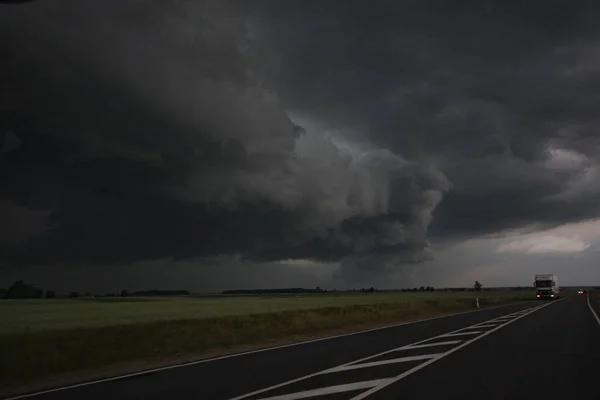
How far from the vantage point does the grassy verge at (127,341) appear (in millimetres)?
16516

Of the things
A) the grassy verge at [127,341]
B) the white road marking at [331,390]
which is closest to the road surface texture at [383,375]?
the white road marking at [331,390]

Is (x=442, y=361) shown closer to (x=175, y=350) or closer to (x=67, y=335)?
(x=175, y=350)

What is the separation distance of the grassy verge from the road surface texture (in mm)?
4157

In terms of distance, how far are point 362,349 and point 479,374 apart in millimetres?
6583

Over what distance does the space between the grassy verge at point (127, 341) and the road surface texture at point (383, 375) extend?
4.16 metres

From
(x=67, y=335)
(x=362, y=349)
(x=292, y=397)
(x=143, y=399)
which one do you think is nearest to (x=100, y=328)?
(x=67, y=335)

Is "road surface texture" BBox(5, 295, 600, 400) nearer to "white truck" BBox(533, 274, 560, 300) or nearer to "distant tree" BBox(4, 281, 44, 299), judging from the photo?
"white truck" BBox(533, 274, 560, 300)

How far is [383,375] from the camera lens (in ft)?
41.1

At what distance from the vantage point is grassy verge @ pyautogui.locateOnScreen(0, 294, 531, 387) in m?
16.5

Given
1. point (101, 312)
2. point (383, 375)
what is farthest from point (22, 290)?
point (383, 375)

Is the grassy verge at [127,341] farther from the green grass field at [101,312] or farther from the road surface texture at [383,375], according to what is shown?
the road surface texture at [383,375]

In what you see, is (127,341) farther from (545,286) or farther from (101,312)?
(545,286)

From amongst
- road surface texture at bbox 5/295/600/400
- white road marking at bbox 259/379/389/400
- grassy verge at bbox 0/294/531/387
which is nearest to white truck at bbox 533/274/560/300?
grassy verge at bbox 0/294/531/387

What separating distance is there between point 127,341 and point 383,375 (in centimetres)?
1269
